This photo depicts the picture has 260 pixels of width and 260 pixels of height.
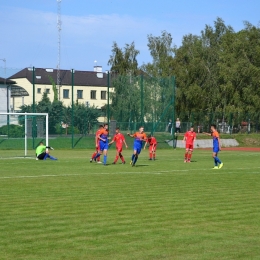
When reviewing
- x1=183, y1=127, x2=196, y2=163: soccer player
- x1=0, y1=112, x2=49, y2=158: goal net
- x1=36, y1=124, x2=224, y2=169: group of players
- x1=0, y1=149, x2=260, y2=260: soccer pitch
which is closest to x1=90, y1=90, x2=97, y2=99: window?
x1=0, y1=112, x2=49, y2=158: goal net

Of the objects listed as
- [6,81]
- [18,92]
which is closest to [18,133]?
[18,92]

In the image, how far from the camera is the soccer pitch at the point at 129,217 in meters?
9.95

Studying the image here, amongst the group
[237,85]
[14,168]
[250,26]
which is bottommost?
[14,168]

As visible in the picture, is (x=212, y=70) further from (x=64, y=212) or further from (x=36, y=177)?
(x=64, y=212)

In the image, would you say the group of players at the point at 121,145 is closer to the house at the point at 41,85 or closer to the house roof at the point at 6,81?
the house roof at the point at 6,81

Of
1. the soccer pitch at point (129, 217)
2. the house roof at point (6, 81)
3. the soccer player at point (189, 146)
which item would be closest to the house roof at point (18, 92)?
the house roof at point (6, 81)

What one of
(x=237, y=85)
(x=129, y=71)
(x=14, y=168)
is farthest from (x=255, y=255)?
(x=129, y=71)

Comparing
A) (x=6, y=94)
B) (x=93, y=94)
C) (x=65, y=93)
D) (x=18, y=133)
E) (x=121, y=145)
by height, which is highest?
(x=93, y=94)

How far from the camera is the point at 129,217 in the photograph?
13.3 metres

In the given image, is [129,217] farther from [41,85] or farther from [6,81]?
[41,85]

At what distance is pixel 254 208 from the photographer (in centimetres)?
1480

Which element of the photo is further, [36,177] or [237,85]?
[237,85]

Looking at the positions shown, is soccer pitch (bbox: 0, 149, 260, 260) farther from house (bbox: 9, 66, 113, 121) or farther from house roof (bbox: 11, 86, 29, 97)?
house (bbox: 9, 66, 113, 121)

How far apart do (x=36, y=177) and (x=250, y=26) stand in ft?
186
